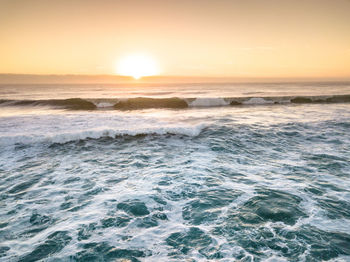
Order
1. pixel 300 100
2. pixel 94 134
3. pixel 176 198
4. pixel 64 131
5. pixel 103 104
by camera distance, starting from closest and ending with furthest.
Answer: pixel 176 198 < pixel 94 134 < pixel 64 131 < pixel 103 104 < pixel 300 100

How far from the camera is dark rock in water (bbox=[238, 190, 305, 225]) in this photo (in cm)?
452

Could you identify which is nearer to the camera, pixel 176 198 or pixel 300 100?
pixel 176 198

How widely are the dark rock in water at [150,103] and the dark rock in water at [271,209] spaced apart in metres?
20.5

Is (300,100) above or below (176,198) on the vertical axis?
above

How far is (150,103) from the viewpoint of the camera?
2588 centimetres

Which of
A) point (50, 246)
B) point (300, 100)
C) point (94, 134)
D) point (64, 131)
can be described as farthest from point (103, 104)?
point (300, 100)

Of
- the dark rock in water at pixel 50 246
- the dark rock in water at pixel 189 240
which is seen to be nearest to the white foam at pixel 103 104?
the dark rock in water at pixel 50 246

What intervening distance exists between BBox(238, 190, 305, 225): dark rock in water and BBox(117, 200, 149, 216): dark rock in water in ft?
7.22

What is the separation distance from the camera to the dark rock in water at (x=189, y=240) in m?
3.79

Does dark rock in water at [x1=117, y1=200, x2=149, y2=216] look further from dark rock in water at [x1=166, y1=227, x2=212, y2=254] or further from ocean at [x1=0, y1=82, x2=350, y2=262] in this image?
dark rock in water at [x1=166, y1=227, x2=212, y2=254]

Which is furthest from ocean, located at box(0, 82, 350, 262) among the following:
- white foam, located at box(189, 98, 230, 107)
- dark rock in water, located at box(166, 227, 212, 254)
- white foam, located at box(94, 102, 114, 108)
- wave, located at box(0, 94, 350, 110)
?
white foam, located at box(189, 98, 230, 107)

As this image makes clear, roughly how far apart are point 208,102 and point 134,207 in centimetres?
2306

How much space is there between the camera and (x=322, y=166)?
719cm

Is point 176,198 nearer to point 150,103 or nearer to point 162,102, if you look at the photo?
point 150,103
